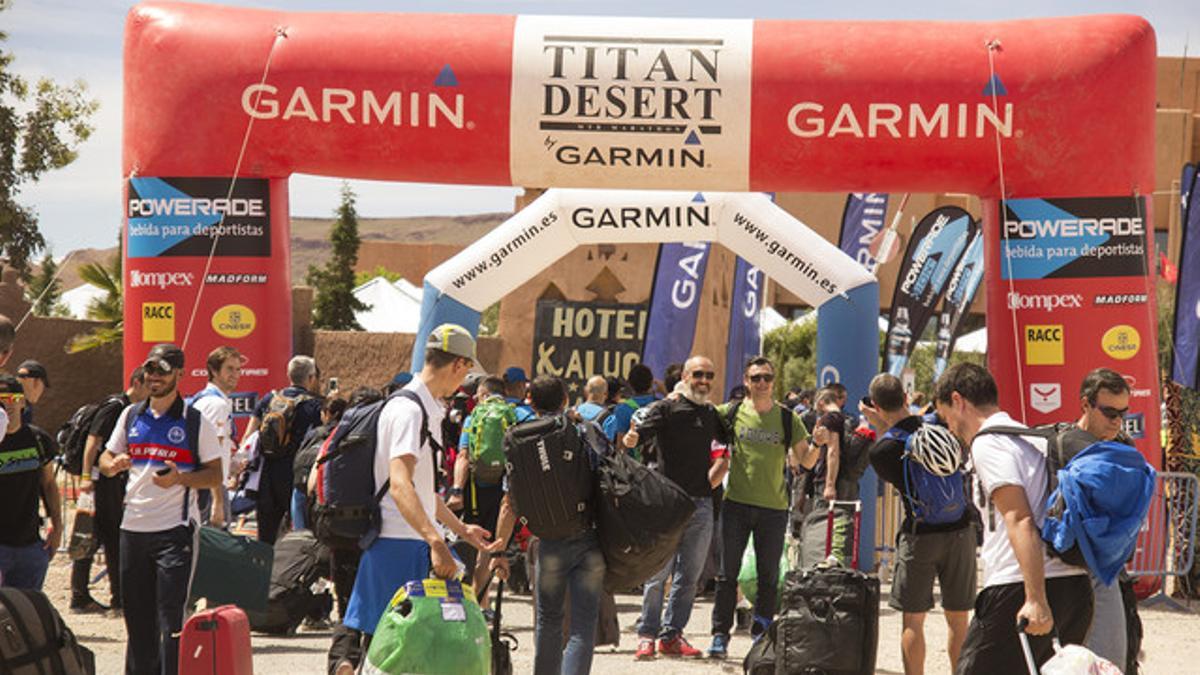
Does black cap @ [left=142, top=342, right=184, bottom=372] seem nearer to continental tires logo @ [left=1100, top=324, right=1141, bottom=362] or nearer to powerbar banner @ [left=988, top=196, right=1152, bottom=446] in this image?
powerbar banner @ [left=988, top=196, right=1152, bottom=446]

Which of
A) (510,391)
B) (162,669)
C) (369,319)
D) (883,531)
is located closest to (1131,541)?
(162,669)

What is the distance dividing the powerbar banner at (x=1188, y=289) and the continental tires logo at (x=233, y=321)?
7.38 meters

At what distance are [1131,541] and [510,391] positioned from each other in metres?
5.11

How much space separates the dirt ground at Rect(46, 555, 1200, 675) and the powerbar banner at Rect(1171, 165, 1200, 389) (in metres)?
2.03

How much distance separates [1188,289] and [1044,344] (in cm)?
186

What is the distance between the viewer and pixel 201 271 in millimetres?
12555

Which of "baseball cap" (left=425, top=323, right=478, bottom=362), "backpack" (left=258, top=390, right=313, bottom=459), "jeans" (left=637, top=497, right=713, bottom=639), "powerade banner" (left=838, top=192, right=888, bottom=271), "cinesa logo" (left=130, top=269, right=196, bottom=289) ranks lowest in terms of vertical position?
"jeans" (left=637, top=497, right=713, bottom=639)

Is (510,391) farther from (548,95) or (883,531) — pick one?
(883,531)

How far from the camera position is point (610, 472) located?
7.31 meters

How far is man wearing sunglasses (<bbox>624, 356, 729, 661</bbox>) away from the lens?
31.9 ft

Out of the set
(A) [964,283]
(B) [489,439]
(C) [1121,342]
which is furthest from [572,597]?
(A) [964,283]

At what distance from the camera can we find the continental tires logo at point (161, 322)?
41.3 ft

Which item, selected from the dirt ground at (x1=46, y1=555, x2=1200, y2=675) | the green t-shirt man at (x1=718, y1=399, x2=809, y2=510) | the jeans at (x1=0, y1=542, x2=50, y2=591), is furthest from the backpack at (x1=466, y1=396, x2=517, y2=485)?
the jeans at (x1=0, y1=542, x2=50, y2=591)

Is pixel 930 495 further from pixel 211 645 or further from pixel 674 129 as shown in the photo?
pixel 674 129
